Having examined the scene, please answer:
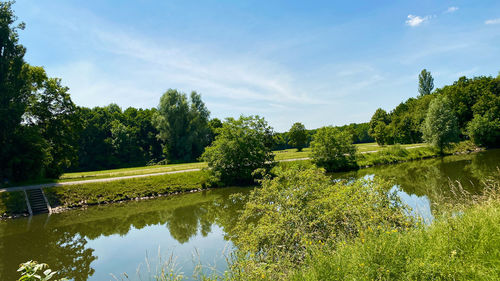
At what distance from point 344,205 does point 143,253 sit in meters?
8.85

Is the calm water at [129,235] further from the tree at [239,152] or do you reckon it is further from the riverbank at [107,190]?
the tree at [239,152]

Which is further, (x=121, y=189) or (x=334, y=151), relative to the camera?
(x=334, y=151)

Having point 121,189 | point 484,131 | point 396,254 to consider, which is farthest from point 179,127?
point 484,131

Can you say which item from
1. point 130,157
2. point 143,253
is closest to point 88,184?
point 143,253

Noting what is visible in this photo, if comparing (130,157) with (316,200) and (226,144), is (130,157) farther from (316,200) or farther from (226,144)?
(316,200)

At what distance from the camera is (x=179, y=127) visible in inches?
1978

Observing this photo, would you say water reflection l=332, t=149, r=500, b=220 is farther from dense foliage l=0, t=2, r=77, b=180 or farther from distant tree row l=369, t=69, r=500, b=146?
dense foliage l=0, t=2, r=77, b=180

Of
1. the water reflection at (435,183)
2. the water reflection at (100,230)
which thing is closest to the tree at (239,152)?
the water reflection at (100,230)

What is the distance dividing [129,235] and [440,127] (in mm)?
43471

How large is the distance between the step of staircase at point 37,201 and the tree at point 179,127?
28.0 meters

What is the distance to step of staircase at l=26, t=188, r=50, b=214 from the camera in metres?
20.8

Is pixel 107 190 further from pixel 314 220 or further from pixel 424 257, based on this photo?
pixel 424 257

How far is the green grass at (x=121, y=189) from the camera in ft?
73.7

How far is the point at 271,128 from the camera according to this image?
30422 millimetres
